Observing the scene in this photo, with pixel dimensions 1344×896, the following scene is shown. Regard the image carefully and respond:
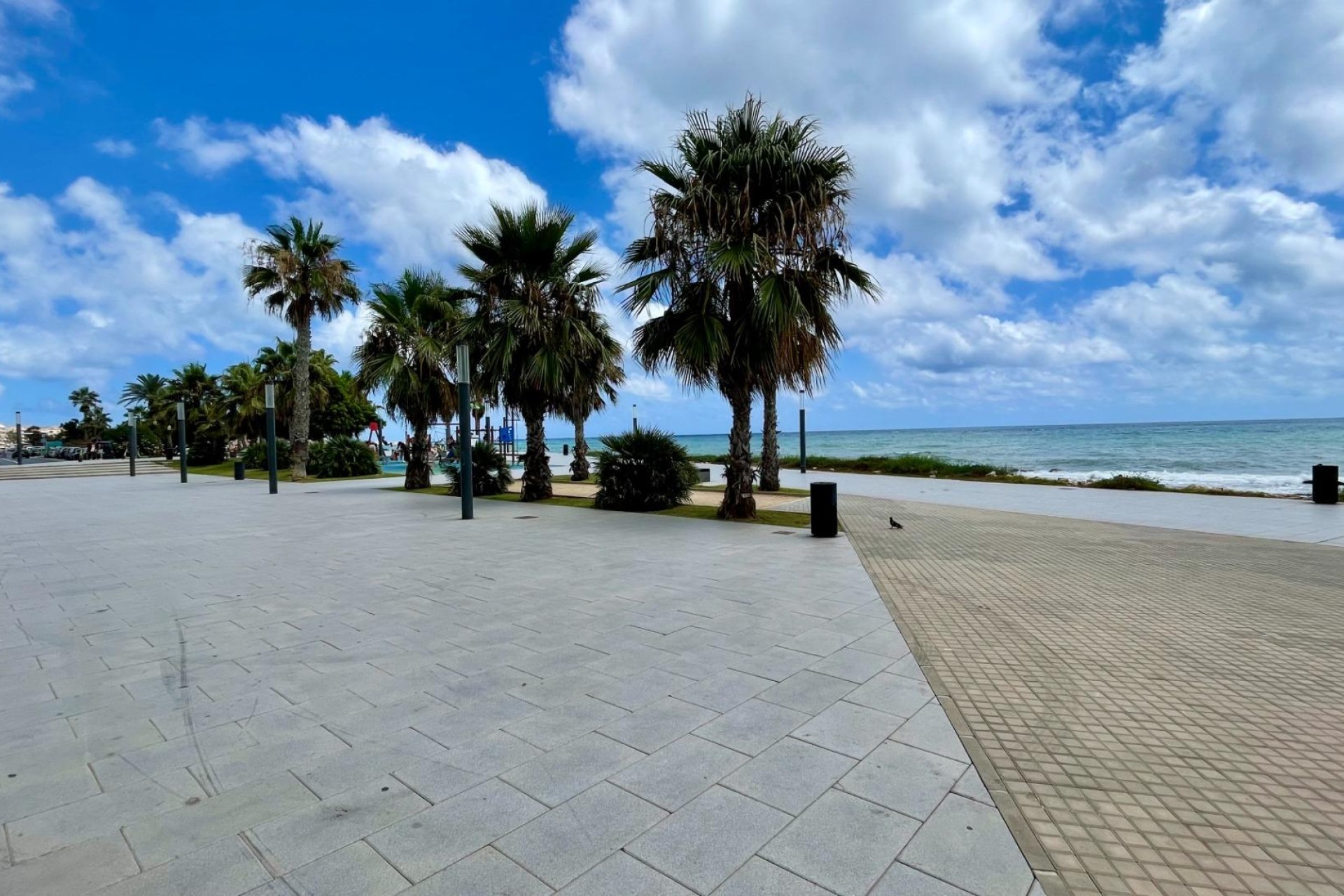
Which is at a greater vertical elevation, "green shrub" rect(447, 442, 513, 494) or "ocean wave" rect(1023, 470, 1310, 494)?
"green shrub" rect(447, 442, 513, 494)

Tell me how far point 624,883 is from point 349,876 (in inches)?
35.3

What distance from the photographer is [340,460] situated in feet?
85.4

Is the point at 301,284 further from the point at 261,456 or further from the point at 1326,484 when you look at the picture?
the point at 1326,484

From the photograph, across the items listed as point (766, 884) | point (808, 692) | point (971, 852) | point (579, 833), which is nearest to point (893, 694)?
point (808, 692)

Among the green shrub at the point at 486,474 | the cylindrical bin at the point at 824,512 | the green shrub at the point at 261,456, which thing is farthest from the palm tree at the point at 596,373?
the green shrub at the point at 261,456

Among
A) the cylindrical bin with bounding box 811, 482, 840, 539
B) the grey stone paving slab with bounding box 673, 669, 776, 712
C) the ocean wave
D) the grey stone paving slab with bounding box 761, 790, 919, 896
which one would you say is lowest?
the ocean wave

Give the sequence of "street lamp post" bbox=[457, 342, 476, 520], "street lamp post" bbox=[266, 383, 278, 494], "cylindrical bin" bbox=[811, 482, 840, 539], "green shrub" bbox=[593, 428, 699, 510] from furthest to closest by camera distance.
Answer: "street lamp post" bbox=[266, 383, 278, 494] < "green shrub" bbox=[593, 428, 699, 510] < "street lamp post" bbox=[457, 342, 476, 520] < "cylindrical bin" bbox=[811, 482, 840, 539]

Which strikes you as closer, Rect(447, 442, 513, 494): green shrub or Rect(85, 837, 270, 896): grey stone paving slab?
Rect(85, 837, 270, 896): grey stone paving slab

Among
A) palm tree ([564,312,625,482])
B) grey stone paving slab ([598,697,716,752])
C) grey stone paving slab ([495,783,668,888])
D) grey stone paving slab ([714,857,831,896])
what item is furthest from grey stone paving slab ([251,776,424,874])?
palm tree ([564,312,625,482])

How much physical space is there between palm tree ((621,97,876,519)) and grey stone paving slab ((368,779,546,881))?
26.1 ft

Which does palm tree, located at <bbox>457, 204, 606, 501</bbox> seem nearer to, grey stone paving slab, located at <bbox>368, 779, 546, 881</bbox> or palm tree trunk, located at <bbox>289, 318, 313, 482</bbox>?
grey stone paving slab, located at <bbox>368, 779, 546, 881</bbox>

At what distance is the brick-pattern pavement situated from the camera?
220 centimetres

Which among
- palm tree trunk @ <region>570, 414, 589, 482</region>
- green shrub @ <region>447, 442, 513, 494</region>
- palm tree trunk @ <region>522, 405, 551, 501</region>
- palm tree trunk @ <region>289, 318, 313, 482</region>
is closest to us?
palm tree trunk @ <region>522, 405, 551, 501</region>

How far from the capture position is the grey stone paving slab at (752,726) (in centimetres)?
302
